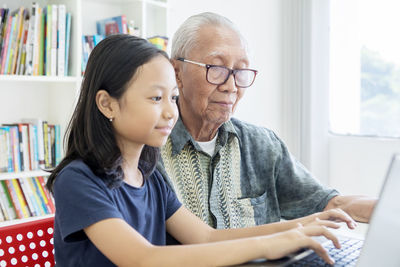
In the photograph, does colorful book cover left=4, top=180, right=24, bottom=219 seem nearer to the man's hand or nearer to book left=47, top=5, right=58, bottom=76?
book left=47, top=5, right=58, bottom=76

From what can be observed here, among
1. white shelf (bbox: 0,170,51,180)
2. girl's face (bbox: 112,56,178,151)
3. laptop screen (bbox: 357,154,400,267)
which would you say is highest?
girl's face (bbox: 112,56,178,151)

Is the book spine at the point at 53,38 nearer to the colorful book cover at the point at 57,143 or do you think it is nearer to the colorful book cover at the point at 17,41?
the colorful book cover at the point at 17,41

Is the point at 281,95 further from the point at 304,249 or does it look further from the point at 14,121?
the point at 304,249

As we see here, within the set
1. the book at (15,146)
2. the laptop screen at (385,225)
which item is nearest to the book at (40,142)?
the book at (15,146)

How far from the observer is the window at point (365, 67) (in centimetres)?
333

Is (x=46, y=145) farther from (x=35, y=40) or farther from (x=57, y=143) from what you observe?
(x=35, y=40)

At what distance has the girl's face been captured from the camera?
1.06 m

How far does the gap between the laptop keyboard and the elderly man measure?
276mm

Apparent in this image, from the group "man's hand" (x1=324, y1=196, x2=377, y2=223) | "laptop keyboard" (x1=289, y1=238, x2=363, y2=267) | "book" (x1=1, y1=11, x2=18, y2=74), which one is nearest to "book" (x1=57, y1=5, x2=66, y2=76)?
"book" (x1=1, y1=11, x2=18, y2=74)

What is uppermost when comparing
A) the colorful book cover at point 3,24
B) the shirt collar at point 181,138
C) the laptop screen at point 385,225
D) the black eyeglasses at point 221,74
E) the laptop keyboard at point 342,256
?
the colorful book cover at point 3,24

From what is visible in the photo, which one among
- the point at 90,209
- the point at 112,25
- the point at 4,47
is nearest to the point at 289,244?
the point at 90,209

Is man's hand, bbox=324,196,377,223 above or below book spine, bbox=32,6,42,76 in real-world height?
below

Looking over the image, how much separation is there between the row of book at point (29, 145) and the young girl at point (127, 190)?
53.6 inches

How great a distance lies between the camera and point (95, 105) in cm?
111
